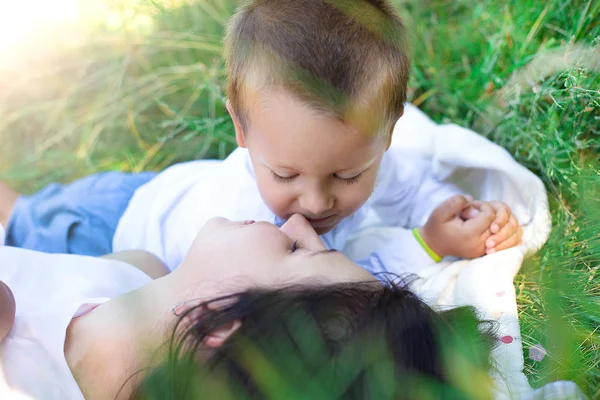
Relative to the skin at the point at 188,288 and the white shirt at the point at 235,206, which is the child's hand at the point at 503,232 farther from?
the skin at the point at 188,288

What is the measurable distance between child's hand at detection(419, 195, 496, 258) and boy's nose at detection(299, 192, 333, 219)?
1.47ft

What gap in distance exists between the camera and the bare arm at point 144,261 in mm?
1752

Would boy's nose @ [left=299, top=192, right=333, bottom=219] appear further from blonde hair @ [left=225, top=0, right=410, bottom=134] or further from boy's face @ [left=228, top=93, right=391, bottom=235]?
blonde hair @ [left=225, top=0, right=410, bottom=134]

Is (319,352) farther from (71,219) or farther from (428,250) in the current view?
(71,219)

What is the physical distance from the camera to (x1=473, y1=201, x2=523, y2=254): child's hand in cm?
178

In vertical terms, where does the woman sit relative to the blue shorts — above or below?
above

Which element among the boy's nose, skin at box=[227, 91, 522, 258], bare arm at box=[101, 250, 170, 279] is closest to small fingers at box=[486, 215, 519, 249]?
skin at box=[227, 91, 522, 258]

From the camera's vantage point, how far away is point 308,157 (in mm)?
1358

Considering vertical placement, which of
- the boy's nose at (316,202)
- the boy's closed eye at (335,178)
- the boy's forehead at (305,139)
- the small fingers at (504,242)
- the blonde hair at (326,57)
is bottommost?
the small fingers at (504,242)

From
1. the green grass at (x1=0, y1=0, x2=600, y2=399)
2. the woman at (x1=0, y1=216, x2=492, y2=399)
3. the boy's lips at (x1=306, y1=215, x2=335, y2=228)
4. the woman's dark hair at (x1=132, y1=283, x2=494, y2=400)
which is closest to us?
the woman's dark hair at (x1=132, y1=283, x2=494, y2=400)

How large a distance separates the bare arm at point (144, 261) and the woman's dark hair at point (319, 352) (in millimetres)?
570

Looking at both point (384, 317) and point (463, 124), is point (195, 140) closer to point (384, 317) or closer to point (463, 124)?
point (463, 124)

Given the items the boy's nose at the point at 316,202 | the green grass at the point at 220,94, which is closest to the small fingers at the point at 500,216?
the green grass at the point at 220,94

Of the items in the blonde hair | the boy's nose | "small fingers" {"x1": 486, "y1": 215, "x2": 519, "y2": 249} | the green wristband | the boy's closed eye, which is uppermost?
the blonde hair
